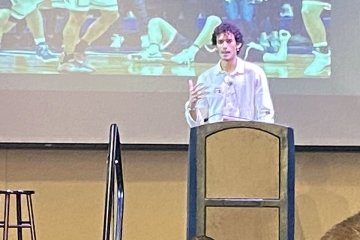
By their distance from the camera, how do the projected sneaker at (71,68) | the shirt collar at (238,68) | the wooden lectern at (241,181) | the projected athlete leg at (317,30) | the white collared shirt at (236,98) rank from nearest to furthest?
the wooden lectern at (241,181) → the white collared shirt at (236,98) → the shirt collar at (238,68) → the projected sneaker at (71,68) → the projected athlete leg at (317,30)

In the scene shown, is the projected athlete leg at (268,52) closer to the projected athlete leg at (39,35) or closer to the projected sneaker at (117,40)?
the projected sneaker at (117,40)

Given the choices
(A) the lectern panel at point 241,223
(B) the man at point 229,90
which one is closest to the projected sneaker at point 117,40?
(B) the man at point 229,90

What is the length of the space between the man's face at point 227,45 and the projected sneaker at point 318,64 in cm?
46

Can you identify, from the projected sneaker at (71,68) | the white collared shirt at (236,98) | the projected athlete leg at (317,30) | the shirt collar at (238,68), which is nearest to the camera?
the white collared shirt at (236,98)

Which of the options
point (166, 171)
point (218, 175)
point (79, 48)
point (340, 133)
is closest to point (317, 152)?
point (340, 133)

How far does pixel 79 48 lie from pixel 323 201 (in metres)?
1.81

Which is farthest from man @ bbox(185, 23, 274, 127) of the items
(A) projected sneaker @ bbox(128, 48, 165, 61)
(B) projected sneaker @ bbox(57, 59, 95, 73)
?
(B) projected sneaker @ bbox(57, 59, 95, 73)

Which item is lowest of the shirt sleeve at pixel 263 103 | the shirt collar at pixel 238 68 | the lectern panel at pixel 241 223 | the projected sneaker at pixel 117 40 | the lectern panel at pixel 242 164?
the lectern panel at pixel 241 223

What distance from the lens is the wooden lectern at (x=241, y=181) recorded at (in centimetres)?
347

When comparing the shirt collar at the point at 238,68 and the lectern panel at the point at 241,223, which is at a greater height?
the shirt collar at the point at 238,68

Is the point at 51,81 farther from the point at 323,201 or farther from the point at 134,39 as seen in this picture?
the point at 323,201

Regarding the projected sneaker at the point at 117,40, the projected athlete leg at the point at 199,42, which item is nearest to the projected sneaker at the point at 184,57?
the projected athlete leg at the point at 199,42

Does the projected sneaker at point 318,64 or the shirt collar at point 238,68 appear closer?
the shirt collar at point 238,68

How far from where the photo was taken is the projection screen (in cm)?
433
